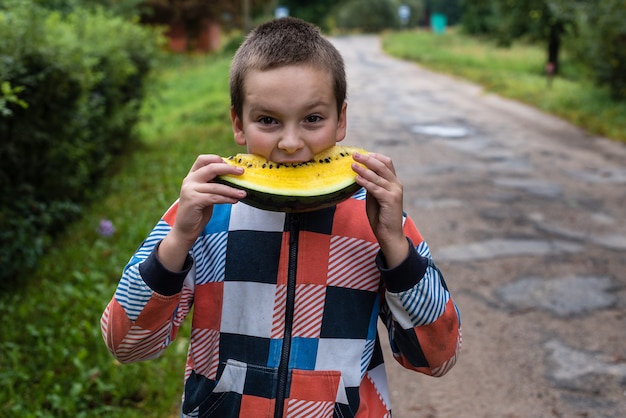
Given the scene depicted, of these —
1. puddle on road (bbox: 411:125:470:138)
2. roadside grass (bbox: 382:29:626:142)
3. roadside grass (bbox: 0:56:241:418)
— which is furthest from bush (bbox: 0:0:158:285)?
roadside grass (bbox: 382:29:626:142)

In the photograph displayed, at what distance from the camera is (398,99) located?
17.1m

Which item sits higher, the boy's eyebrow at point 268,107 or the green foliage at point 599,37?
the boy's eyebrow at point 268,107

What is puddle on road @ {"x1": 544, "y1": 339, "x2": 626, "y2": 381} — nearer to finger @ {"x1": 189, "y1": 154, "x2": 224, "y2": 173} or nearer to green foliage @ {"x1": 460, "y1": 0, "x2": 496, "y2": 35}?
finger @ {"x1": 189, "y1": 154, "x2": 224, "y2": 173}

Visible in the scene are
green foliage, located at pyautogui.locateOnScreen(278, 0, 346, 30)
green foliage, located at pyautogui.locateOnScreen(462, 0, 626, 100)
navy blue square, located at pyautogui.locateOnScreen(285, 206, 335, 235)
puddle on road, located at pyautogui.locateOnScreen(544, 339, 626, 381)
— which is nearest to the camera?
navy blue square, located at pyautogui.locateOnScreen(285, 206, 335, 235)

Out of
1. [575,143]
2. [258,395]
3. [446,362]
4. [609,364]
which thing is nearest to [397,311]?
[446,362]

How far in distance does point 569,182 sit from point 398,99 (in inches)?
350

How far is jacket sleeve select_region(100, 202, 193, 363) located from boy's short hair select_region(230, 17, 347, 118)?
1.39ft

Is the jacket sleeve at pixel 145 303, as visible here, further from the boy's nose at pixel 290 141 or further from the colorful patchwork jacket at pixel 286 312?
the boy's nose at pixel 290 141

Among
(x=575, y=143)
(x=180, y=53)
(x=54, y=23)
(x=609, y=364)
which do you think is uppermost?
(x=54, y=23)

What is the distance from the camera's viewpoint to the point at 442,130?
12508mm

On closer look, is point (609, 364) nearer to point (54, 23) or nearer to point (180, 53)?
point (54, 23)

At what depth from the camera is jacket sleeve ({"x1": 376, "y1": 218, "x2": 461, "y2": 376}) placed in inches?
72.1

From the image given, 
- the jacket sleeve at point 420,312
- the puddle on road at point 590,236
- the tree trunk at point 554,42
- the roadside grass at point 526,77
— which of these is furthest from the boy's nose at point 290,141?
the tree trunk at point 554,42

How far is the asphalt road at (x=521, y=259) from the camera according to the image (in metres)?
4.03
